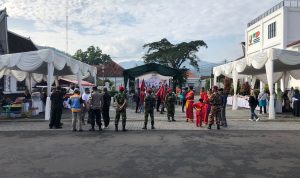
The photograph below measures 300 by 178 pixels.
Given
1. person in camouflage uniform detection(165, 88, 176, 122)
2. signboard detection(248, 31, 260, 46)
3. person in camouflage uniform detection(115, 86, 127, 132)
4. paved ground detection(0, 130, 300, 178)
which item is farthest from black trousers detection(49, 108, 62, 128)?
signboard detection(248, 31, 260, 46)

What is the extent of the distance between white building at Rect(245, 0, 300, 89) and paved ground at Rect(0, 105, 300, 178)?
21.1m

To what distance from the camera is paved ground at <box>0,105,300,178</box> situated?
25.0ft

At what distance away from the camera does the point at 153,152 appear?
9758mm

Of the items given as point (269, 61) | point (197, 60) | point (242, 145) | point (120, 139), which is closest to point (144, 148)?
point (120, 139)

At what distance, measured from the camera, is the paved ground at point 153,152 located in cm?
762

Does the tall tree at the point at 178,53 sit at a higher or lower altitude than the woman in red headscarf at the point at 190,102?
higher

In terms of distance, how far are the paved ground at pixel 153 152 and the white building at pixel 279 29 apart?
21140 millimetres

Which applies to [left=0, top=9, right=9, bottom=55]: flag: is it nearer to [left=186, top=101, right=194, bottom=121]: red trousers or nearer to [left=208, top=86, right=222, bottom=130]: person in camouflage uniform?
[left=186, top=101, right=194, bottom=121]: red trousers

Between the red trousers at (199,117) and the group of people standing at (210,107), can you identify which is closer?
the group of people standing at (210,107)

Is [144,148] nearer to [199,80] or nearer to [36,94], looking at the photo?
[36,94]

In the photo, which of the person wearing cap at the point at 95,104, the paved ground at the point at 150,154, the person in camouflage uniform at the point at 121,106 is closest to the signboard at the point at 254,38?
the paved ground at the point at 150,154

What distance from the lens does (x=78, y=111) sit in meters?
14.2

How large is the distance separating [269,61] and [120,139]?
9.85 m

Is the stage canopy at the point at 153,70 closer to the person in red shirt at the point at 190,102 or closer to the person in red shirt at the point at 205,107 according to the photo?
the person in red shirt at the point at 190,102
